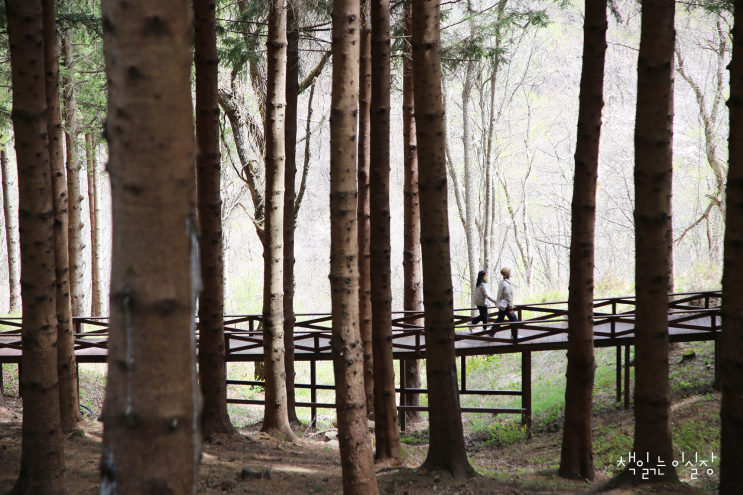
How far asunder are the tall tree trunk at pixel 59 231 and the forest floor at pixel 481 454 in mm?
571

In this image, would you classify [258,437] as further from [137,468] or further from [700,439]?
[137,468]

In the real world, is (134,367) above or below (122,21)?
below

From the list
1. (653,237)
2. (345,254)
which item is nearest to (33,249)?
(345,254)

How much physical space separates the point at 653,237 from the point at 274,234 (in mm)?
5237

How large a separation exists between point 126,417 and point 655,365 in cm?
392

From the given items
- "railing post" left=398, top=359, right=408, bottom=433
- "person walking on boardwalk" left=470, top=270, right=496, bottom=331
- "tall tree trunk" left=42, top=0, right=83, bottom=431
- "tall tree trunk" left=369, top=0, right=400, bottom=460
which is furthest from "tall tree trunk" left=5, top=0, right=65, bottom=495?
"person walking on boardwalk" left=470, top=270, right=496, bottom=331

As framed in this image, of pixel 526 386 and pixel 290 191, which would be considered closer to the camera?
pixel 290 191

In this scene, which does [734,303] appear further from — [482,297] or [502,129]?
[502,129]

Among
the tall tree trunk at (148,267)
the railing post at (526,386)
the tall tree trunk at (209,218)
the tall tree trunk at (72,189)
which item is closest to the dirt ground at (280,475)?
the tall tree trunk at (209,218)

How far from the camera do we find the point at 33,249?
390cm

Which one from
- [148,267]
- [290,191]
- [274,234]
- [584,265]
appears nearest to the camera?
[148,267]

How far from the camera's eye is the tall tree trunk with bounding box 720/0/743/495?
10.6 feet

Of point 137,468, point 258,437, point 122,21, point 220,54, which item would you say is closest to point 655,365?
point 137,468

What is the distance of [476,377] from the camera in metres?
16.2
